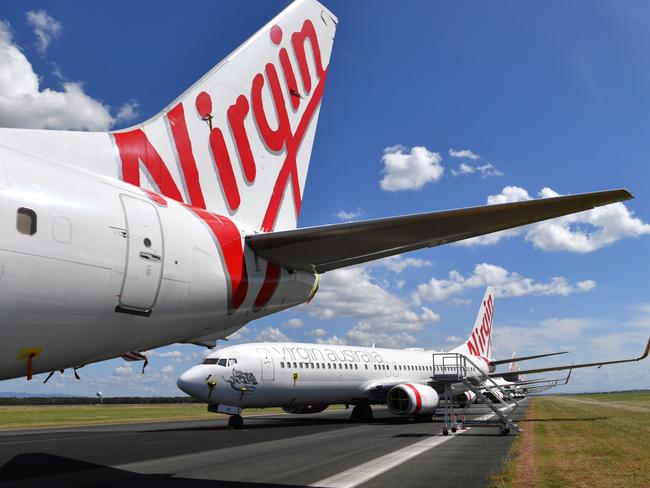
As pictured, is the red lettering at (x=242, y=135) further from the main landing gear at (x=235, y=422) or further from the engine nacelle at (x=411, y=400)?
the engine nacelle at (x=411, y=400)

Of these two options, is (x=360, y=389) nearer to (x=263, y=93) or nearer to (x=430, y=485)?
(x=430, y=485)

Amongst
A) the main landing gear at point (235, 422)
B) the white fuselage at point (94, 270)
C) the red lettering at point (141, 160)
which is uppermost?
the red lettering at point (141, 160)

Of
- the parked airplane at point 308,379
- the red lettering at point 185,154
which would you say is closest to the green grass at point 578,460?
the parked airplane at point 308,379

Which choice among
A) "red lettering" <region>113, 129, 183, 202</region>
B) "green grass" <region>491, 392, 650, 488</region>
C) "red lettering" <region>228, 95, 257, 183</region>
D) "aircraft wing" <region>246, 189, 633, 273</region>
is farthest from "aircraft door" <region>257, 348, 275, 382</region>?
"red lettering" <region>113, 129, 183, 202</region>

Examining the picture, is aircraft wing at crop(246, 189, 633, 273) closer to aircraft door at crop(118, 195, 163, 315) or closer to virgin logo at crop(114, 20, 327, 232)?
virgin logo at crop(114, 20, 327, 232)

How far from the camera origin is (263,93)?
7.81 m

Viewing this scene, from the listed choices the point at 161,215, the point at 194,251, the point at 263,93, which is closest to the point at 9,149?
the point at 161,215

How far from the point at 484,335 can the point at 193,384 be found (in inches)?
1325

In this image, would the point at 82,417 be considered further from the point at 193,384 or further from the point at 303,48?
the point at 303,48

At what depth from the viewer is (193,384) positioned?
833 inches

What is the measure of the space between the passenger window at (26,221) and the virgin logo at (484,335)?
4492 cm

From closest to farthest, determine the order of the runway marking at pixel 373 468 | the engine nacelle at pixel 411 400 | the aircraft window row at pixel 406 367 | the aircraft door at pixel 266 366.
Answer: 1. the runway marking at pixel 373 468
2. the aircraft door at pixel 266 366
3. the engine nacelle at pixel 411 400
4. the aircraft window row at pixel 406 367

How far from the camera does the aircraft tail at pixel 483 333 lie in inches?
1829

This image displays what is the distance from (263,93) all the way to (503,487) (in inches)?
287
